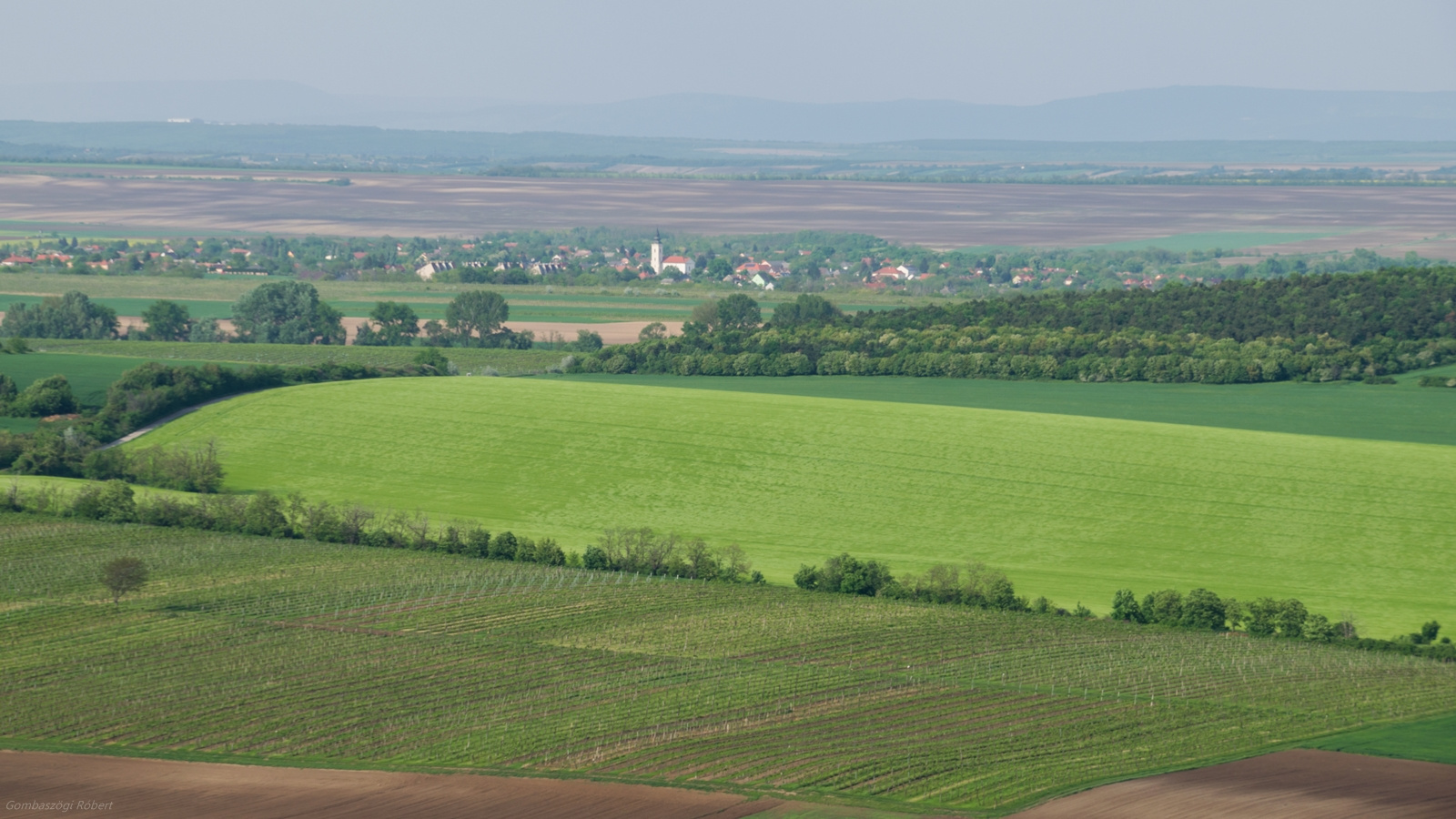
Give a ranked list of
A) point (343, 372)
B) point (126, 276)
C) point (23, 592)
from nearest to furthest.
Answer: point (23, 592) < point (343, 372) < point (126, 276)

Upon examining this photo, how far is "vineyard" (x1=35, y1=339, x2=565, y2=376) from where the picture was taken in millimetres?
113688

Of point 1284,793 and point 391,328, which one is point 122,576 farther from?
point 391,328

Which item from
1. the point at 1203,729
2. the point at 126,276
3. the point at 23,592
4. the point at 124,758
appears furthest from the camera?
the point at 126,276

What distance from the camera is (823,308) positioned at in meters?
132

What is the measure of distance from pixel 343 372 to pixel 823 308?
151 ft

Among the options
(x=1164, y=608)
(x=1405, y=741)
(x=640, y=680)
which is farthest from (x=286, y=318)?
(x=1405, y=741)

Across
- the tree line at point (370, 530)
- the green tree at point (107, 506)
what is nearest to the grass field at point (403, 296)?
the tree line at point (370, 530)

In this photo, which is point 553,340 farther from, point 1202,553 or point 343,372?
point 1202,553

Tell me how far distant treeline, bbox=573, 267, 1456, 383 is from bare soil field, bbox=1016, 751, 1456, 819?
6610cm

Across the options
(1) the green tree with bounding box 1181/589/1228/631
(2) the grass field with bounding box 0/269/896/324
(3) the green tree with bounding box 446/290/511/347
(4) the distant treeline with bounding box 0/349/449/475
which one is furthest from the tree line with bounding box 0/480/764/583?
(2) the grass field with bounding box 0/269/896/324

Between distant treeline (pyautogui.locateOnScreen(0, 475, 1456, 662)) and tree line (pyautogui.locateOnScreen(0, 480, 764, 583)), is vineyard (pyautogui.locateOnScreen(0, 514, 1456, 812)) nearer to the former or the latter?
distant treeline (pyautogui.locateOnScreen(0, 475, 1456, 662))

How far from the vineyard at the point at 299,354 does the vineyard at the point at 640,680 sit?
56301 millimetres

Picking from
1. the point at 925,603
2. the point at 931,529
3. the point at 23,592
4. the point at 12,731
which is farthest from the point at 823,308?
the point at 12,731

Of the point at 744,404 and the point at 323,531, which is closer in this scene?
the point at 323,531
